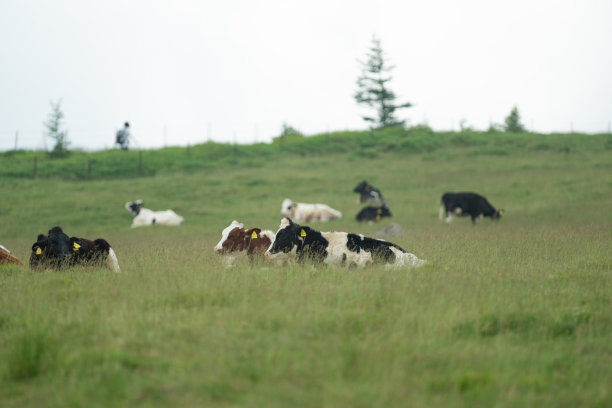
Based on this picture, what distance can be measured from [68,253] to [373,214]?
17.4 meters

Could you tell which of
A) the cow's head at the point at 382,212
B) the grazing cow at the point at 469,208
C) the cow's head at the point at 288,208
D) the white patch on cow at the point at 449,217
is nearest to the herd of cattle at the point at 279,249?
the white patch on cow at the point at 449,217

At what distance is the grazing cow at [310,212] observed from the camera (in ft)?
92.7

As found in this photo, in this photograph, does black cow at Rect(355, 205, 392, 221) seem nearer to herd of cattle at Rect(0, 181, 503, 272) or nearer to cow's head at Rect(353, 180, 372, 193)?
cow's head at Rect(353, 180, 372, 193)

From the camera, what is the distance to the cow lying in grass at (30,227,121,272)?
36.1ft

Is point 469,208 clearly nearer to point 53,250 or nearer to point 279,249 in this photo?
point 279,249

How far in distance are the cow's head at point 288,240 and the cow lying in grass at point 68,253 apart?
2.86m

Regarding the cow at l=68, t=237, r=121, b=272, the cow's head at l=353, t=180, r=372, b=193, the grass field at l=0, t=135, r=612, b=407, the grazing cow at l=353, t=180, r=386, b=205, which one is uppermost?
the cow's head at l=353, t=180, r=372, b=193

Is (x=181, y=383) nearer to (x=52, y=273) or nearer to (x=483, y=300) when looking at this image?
(x=483, y=300)

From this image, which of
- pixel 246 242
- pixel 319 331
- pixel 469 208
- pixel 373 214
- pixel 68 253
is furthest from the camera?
pixel 373 214

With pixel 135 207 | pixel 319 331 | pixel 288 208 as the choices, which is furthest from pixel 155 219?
pixel 319 331

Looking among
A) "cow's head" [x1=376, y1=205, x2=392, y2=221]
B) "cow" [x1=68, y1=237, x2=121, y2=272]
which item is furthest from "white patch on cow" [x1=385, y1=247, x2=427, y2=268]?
"cow's head" [x1=376, y1=205, x2=392, y2=221]

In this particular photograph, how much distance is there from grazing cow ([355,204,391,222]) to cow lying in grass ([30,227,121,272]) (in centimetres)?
1672

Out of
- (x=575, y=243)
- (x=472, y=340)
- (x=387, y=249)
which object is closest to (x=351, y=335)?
(x=472, y=340)

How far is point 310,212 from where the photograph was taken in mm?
28422
